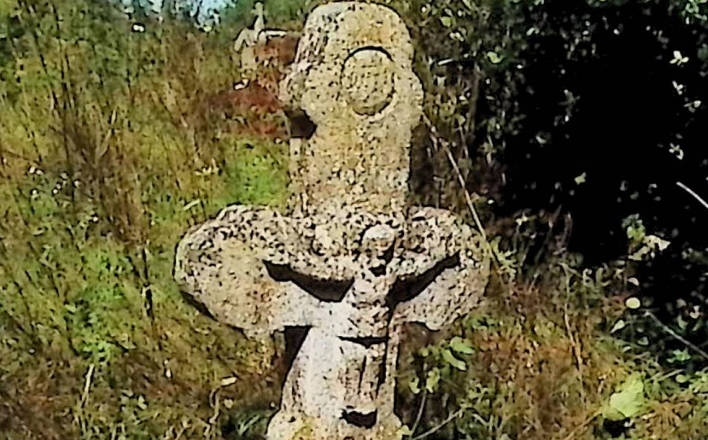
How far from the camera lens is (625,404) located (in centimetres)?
434

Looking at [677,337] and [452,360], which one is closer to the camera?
[452,360]

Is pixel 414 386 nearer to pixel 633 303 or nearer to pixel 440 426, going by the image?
pixel 440 426

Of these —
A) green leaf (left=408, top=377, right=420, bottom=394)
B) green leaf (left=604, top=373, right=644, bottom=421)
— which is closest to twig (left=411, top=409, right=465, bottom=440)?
green leaf (left=408, top=377, right=420, bottom=394)

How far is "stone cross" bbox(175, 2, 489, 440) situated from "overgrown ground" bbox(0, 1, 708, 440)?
31.4 inches

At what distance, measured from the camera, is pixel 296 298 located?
338 cm

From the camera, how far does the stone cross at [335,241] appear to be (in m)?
3.26

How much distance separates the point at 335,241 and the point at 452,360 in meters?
1.25

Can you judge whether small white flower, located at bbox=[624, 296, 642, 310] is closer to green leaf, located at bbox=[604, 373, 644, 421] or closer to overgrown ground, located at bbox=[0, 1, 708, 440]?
overgrown ground, located at bbox=[0, 1, 708, 440]

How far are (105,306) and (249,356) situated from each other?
0.68m

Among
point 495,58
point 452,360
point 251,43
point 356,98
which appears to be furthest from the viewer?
point 251,43

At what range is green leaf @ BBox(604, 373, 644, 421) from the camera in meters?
4.35

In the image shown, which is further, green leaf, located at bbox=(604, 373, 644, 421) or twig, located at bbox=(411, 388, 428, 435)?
green leaf, located at bbox=(604, 373, 644, 421)

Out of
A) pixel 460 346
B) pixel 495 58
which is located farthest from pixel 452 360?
pixel 495 58

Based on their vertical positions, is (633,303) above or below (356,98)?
below
